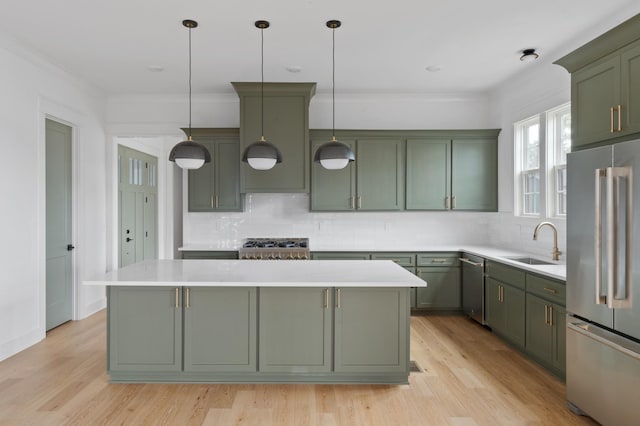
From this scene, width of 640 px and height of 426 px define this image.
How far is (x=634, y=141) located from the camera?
7.39ft

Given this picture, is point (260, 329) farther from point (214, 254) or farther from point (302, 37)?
point (302, 37)

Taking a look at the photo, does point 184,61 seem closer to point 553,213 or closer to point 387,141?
point 387,141

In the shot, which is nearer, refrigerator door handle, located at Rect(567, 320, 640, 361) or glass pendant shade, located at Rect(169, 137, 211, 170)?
refrigerator door handle, located at Rect(567, 320, 640, 361)

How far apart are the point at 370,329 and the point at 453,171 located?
3.07m

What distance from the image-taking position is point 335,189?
5.38m

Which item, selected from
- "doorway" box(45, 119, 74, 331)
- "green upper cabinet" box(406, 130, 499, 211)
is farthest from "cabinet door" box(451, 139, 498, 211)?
"doorway" box(45, 119, 74, 331)

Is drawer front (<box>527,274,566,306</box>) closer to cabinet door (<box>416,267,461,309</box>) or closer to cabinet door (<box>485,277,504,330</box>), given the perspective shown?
cabinet door (<box>485,277,504,330</box>)

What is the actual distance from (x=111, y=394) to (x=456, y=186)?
14.7ft

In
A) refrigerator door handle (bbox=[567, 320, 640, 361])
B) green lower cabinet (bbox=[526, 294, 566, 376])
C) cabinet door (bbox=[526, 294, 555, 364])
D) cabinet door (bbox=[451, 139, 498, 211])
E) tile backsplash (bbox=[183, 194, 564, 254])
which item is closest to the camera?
refrigerator door handle (bbox=[567, 320, 640, 361])

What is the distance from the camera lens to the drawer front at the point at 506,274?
3762 mm

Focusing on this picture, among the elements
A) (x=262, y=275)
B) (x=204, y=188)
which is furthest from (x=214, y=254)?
(x=262, y=275)

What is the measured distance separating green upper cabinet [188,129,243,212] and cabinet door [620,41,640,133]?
13.3 feet

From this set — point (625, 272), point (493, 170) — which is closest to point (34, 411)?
point (625, 272)

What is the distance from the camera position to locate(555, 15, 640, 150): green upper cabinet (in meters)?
2.37
